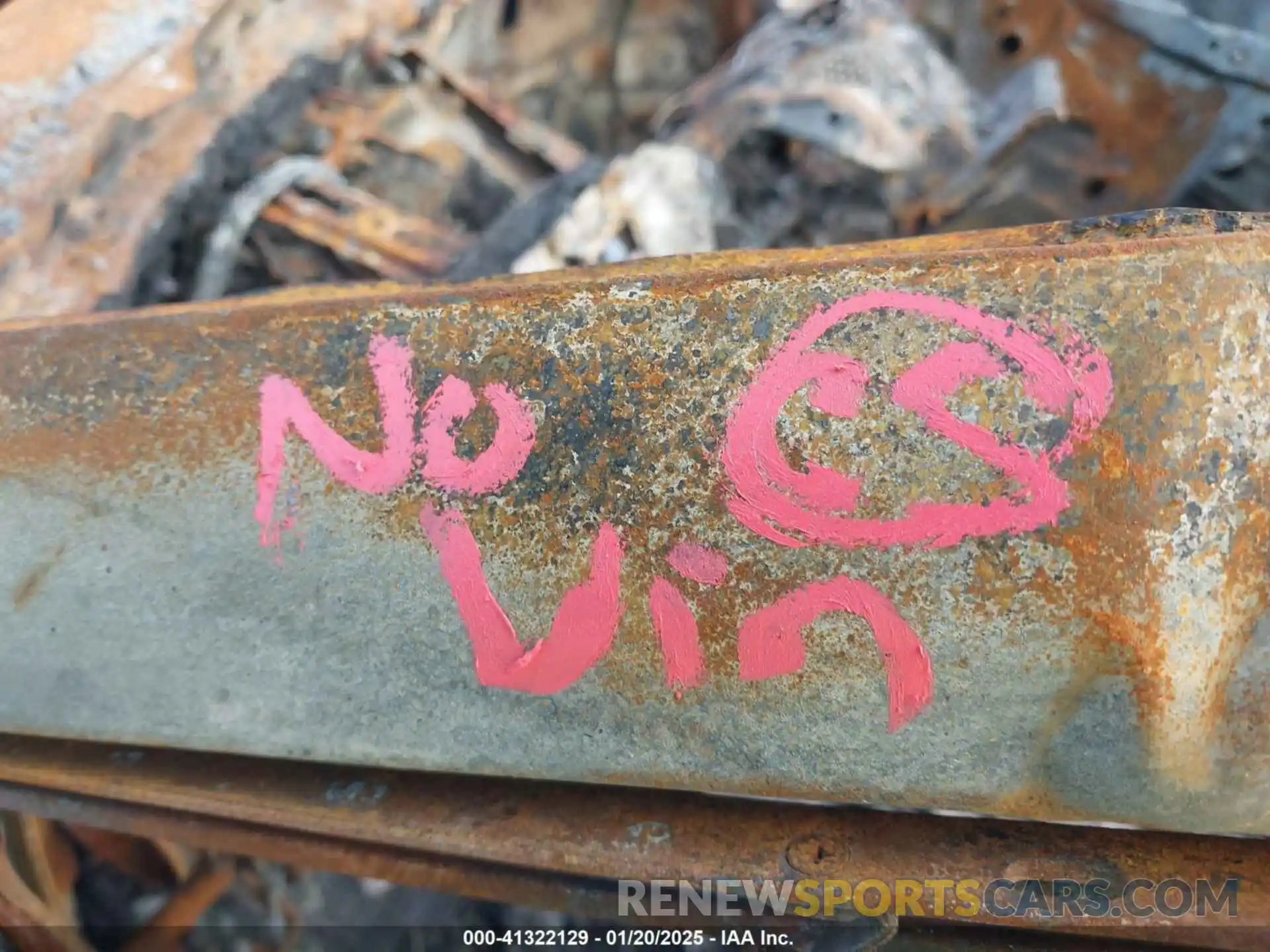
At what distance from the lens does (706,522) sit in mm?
639

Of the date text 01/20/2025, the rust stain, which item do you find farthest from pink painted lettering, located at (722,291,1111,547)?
the rust stain

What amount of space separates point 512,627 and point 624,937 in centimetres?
103

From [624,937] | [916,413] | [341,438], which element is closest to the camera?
[916,413]

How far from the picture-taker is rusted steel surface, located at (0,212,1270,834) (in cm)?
59

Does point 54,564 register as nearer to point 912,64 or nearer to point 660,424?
Answer: point 660,424

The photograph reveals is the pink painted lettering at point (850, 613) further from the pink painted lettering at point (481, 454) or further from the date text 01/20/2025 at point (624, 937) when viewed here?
the date text 01/20/2025 at point (624, 937)

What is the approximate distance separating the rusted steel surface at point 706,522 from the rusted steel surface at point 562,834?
0.08m

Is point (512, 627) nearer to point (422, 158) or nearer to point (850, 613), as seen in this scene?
point (850, 613)

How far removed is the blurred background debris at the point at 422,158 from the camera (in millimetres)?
1425

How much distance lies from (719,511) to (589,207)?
4.13 ft

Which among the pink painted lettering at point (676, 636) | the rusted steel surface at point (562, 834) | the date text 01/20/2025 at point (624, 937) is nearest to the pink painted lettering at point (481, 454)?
the pink painted lettering at point (676, 636)

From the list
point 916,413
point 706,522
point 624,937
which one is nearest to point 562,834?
point 706,522

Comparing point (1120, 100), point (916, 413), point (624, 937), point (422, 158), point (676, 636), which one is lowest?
point (624, 937)

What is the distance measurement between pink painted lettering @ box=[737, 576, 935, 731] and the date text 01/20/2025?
36cm
